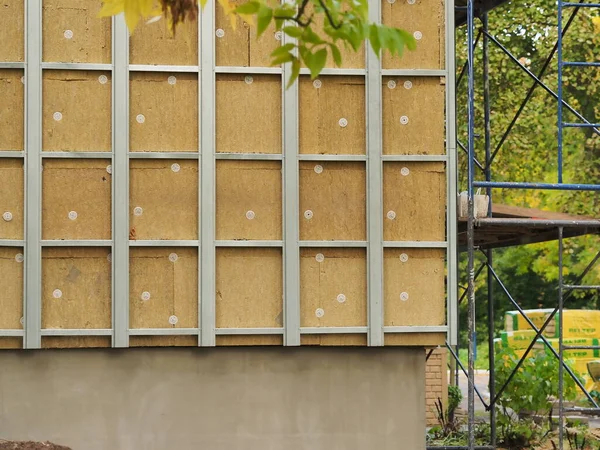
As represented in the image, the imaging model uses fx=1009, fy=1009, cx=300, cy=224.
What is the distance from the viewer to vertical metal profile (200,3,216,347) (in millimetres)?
8617

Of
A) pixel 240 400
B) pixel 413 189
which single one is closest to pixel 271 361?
pixel 240 400

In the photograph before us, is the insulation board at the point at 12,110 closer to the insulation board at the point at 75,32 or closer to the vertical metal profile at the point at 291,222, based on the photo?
the insulation board at the point at 75,32

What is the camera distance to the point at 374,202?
8766 mm

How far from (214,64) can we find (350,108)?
4.10ft

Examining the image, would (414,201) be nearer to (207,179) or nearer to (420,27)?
(420,27)

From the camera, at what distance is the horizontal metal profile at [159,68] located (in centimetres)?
870

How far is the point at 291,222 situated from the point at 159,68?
5.76 ft

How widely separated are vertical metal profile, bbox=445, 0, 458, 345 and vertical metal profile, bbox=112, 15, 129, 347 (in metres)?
2.79

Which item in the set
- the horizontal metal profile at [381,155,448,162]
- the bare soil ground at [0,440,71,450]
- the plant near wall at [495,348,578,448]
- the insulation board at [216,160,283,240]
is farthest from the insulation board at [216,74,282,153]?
the plant near wall at [495,348,578,448]

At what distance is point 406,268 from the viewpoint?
8828 mm

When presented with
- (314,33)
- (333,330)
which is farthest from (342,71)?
(314,33)

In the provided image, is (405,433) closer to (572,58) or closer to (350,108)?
(350,108)

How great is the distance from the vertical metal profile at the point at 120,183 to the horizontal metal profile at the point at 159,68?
0.08 m

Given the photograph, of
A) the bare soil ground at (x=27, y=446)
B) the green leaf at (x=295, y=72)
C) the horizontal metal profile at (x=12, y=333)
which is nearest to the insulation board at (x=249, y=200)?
the horizontal metal profile at (x=12, y=333)
